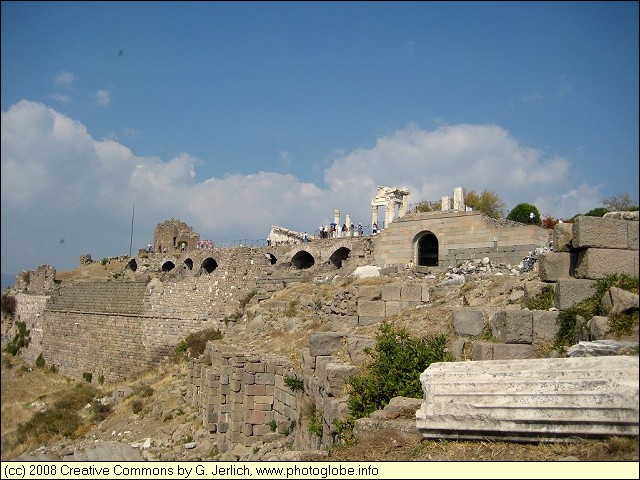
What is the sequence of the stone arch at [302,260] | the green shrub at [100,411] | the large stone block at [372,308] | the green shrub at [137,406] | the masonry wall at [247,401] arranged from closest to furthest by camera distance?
the masonry wall at [247,401], the large stone block at [372,308], the green shrub at [137,406], the green shrub at [100,411], the stone arch at [302,260]

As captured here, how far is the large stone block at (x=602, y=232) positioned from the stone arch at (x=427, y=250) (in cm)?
1374

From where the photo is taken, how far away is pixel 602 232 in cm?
728

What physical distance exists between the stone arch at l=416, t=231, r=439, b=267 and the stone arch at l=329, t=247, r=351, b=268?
14.8 ft

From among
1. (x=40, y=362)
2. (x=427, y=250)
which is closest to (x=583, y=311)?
(x=427, y=250)

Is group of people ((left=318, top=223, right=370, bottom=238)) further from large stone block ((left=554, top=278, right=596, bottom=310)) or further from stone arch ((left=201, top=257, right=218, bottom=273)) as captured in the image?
large stone block ((left=554, top=278, right=596, bottom=310))

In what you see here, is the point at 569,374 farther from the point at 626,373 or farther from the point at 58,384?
the point at 58,384

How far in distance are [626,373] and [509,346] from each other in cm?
273

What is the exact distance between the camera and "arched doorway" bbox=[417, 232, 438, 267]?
21625 millimetres

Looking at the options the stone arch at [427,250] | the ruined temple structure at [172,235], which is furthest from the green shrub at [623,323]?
the ruined temple structure at [172,235]

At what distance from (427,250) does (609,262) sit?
14.9 meters

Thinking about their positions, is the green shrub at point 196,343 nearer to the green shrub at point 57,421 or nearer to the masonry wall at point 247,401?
the green shrub at point 57,421

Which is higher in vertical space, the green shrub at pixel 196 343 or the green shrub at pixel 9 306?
the green shrub at pixel 9 306

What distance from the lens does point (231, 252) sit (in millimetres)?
29750

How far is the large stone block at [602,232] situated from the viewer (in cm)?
724
